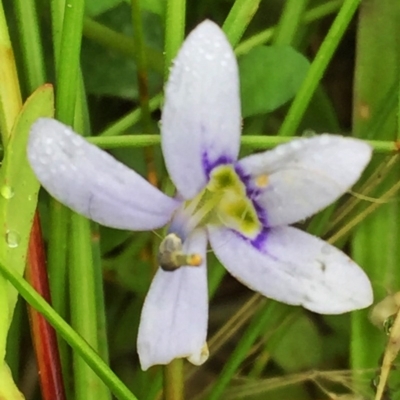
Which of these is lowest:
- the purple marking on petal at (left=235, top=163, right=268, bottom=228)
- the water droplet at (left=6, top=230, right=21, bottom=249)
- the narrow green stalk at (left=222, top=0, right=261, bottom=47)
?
the water droplet at (left=6, top=230, right=21, bottom=249)

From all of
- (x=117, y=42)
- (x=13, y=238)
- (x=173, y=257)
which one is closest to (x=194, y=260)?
(x=173, y=257)

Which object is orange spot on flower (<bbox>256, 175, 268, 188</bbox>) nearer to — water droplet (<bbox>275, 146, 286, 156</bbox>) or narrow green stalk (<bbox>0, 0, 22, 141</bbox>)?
water droplet (<bbox>275, 146, 286, 156</bbox>)

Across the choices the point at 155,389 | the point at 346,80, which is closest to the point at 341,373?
the point at 155,389

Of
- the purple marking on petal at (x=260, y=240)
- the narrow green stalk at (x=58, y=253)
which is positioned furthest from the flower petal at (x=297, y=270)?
the narrow green stalk at (x=58, y=253)

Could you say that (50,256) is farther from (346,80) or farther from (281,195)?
(346,80)

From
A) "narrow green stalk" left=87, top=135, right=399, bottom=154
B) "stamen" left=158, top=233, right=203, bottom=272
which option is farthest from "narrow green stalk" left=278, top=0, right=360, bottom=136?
"stamen" left=158, top=233, right=203, bottom=272
